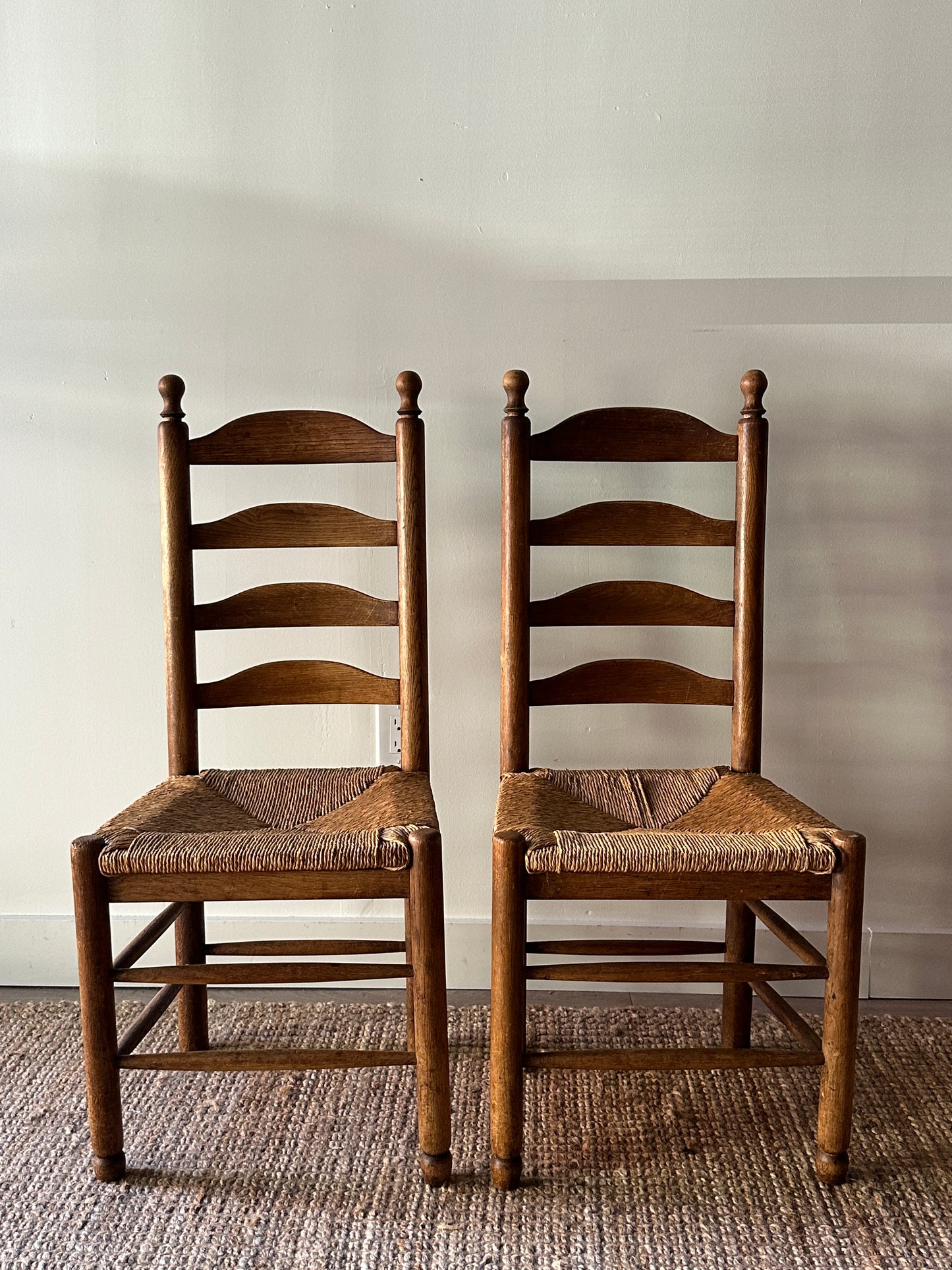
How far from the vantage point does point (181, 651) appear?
1442 mm

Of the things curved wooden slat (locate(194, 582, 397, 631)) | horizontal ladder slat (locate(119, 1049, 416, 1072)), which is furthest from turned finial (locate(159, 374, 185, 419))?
horizontal ladder slat (locate(119, 1049, 416, 1072))

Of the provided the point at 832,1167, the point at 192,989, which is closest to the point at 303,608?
the point at 192,989

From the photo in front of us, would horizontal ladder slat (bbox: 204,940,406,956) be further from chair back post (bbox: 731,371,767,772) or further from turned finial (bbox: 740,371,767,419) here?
turned finial (bbox: 740,371,767,419)

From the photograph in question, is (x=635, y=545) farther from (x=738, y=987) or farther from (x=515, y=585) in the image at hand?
(x=738, y=987)

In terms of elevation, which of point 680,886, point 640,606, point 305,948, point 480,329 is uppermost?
point 480,329

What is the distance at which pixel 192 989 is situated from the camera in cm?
146

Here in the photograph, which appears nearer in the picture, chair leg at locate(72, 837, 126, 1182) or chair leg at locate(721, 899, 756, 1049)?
chair leg at locate(72, 837, 126, 1182)

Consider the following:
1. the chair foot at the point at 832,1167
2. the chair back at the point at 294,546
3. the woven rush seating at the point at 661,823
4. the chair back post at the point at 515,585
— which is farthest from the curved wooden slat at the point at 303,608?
the chair foot at the point at 832,1167

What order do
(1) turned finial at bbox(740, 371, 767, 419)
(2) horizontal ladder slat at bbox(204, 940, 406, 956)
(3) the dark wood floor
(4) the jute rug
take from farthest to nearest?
(3) the dark wood floor → (1) turned finial at bbox(740, 371, 767, 419) → (2) horizontal ladder slat at bbox(204, 940, 406, 956) → (4) the jute rug

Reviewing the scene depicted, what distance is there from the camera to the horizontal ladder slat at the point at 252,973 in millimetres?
1159

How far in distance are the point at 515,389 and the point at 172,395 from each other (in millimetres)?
473

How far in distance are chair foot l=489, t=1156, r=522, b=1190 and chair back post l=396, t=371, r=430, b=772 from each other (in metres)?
0.50

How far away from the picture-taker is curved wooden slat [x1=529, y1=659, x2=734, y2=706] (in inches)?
57.9

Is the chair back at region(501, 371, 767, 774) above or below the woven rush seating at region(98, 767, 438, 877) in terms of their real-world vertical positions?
above
